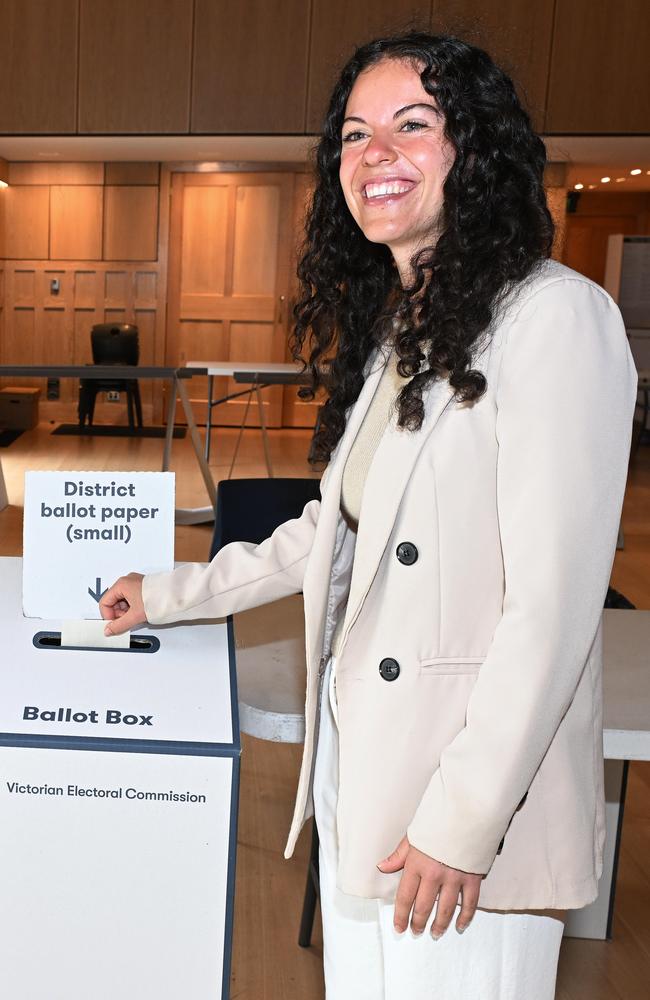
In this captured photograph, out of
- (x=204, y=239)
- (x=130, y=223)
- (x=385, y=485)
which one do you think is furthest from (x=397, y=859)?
(x=130, y=223)

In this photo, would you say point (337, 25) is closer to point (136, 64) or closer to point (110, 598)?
point (136, 64)

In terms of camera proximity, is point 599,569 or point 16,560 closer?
point 599,569

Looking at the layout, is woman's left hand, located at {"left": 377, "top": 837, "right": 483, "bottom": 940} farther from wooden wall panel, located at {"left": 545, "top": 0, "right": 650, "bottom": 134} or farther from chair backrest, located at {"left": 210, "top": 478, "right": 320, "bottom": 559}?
wooden wall panel, located at {"left": 545, "top": 0, "right": 650, "bottom": 134}

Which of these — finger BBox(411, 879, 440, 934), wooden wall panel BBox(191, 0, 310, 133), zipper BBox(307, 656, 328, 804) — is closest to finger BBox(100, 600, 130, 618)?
zipper BBox(307, 656, 328, 804)

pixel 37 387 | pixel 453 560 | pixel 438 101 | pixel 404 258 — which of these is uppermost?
pixel 438 101

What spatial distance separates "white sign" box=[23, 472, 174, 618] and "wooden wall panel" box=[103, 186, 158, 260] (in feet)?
28.3

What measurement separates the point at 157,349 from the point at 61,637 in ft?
28.6

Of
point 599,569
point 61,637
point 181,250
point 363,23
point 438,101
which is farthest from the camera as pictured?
point 181,250

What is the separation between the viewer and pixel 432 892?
92 cm

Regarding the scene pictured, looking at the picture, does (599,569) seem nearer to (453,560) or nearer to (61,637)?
(453,560)

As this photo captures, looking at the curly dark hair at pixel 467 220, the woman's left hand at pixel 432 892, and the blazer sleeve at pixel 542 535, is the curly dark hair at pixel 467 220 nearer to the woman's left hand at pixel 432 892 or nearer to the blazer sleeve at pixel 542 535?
the blazer sleeve at pixel 542 535

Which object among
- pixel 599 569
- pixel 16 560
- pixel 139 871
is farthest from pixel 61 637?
pixel 599 569

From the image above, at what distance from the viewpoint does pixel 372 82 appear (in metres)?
1.03

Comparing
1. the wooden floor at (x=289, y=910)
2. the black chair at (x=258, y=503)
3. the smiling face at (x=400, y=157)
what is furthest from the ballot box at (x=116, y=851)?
the black chair at (x=258, y=503)
